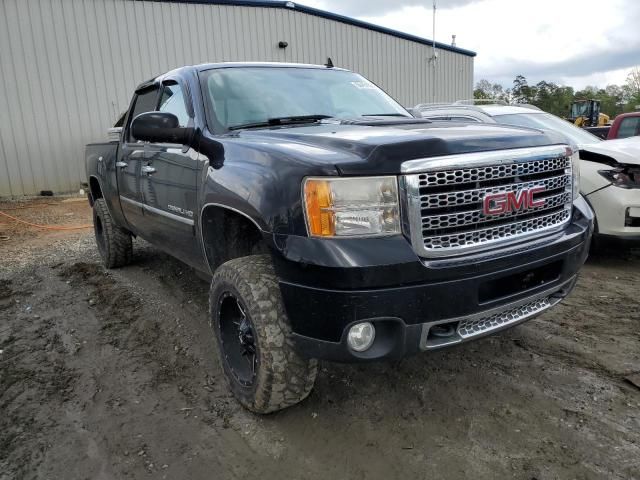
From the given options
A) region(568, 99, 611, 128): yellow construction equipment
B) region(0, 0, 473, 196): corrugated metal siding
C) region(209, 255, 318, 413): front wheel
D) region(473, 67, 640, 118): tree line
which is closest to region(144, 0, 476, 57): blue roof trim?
region(0, 0, 473, 196): corrugated metal siding

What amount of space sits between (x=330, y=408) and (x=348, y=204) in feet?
3.92

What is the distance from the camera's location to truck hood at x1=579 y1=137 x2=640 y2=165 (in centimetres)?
483

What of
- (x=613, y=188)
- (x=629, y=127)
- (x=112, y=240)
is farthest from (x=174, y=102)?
(x=629, y=127)

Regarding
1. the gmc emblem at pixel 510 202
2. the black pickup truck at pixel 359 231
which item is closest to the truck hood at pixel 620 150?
the black pickup truck at pixel 359 231

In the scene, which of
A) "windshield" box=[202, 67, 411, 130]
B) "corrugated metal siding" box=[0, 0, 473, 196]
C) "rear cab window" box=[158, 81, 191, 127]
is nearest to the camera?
"windshield" box=[202, 67, 411, 130]

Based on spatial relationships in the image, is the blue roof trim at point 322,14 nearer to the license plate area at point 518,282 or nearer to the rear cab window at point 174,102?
the rear cab window at point 174,102

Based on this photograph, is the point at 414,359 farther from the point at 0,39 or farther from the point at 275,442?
the point at 0,39

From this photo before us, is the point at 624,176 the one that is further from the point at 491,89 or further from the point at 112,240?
the point at 491,89

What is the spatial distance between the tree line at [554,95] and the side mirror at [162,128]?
51.4 metres

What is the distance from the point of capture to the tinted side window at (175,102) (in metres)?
3.50

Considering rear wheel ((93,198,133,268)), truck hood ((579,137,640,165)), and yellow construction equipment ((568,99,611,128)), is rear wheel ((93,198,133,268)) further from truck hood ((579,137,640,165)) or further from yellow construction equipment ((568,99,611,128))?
yellow construction equipment ((568,99,611,128))

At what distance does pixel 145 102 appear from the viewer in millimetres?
4527

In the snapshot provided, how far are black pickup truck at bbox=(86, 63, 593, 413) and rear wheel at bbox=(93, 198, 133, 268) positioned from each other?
253cm

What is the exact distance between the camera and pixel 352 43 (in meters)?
16.7
